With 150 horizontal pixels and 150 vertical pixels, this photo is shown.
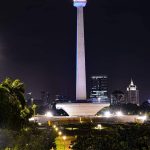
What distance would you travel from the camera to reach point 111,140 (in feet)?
79.8

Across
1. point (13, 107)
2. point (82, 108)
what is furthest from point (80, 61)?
point (13, 107)

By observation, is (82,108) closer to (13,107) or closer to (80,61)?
(80,61)

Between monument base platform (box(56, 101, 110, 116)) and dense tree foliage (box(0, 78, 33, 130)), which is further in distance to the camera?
monument base platform (box(56, 101, 110, 116))

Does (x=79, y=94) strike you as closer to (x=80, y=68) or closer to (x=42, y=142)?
(x=80, y=68)

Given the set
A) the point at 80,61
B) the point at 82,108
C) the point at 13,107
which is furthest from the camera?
the point at 82,108

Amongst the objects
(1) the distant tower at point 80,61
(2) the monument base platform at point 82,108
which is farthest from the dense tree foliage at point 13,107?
(2) the monument base platform at point 82,108

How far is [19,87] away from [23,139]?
8911 millimetres

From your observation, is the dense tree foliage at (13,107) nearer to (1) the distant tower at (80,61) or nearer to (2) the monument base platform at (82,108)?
(1) the distant tower at (80,61)

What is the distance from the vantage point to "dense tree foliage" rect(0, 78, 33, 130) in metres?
29.2

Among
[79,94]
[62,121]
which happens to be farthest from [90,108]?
[62,121]

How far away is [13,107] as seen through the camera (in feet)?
98.5

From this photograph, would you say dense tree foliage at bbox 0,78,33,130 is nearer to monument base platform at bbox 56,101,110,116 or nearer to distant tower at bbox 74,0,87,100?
distant tower at bbox 74,0,87,100

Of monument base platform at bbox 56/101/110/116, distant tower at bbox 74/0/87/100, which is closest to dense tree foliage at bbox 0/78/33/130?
distant tower at bbox 74/0/87/100

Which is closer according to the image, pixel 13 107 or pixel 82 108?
pixel 13 107
